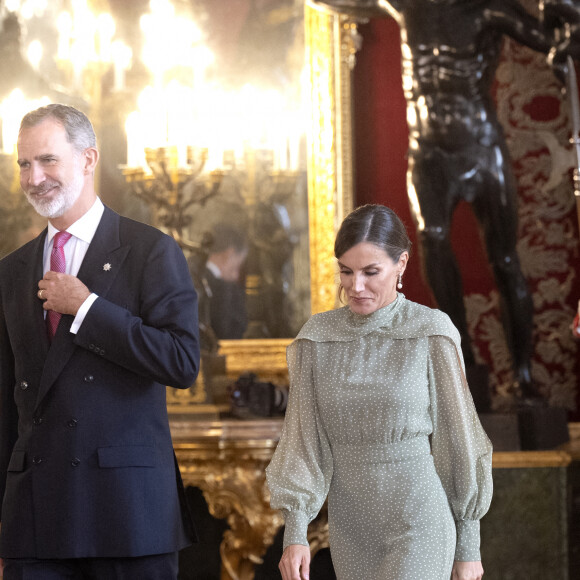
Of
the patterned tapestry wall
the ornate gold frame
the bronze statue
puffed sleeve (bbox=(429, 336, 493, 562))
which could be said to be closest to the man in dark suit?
puffed sleeve (bbox=(429, 336, 493, 562))

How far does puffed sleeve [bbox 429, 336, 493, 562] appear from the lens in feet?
7.11

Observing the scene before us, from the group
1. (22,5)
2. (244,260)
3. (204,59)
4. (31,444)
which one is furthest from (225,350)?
(31,444)

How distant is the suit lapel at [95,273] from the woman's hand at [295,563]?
66 cm

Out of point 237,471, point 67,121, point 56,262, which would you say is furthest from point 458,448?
point 237,471

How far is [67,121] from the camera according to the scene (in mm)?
2191

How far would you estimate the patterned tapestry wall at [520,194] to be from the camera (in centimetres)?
471

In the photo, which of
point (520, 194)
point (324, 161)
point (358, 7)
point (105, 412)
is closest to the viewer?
point (105, 412)

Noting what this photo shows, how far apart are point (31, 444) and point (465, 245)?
10.2ft

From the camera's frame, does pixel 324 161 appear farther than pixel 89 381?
Yes

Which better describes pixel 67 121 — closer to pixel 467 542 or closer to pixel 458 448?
pixel 458 448

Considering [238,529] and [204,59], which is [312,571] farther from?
[204,59]

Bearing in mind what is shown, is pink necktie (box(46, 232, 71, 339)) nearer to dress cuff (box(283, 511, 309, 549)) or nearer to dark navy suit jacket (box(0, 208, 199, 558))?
dark navy suit jacket (box(0, 208, 199, 558))

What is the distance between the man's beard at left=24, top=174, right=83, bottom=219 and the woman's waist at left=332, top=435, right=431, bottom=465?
85 cm

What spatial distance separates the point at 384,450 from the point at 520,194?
9.54 feet
